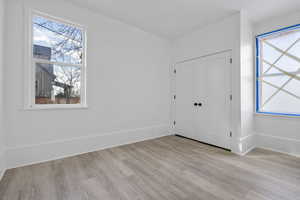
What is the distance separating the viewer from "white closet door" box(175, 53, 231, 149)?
113 inches

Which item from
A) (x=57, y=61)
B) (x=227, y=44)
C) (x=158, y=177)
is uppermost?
(x=227, y=44)

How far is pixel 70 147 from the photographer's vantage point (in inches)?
96.0

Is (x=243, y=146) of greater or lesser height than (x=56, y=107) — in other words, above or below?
below

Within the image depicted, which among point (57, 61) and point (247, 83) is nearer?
point (57, 61)

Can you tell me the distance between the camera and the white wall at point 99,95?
2041mm

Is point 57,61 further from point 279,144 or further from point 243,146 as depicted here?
point 279,144

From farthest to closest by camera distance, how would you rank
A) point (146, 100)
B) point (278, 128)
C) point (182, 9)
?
point (146, 100)
point (278, 128)
point (182, 9)

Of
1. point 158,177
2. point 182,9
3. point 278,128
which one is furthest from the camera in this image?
point 278,128

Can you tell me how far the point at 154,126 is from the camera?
3611 millimetres

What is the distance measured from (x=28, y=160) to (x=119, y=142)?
4.93 ft

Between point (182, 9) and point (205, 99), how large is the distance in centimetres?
195

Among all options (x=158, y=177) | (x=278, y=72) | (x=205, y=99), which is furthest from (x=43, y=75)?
(x=278, y=72)

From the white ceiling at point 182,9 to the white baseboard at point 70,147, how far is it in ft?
8.13

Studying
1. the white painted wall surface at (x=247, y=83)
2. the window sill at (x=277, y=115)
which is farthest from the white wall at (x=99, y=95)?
the window sill at (x=277, y=115)
